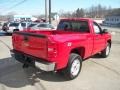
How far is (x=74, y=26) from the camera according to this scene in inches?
317

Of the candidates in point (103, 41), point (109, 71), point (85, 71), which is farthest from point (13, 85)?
point (103, 41)

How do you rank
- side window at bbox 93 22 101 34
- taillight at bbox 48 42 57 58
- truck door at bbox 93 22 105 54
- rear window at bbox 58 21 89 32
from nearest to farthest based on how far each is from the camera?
taillight at bbox 48 42 57 58, rear window at bbox 58 21 89 32, truck door at bbox 93 22 105 54, side window at bbox 93 22 101 34

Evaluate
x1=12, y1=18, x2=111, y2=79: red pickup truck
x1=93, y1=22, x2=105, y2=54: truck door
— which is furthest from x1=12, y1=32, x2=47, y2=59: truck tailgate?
x1=93, y1=22, x2=105, y2=54: truck door

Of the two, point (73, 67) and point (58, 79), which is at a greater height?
point (73, 67)

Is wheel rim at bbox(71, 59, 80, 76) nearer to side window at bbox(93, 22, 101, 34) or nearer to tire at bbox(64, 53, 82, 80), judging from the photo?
tire at bbox(64, 53, 82, 80)

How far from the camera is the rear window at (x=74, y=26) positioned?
7659 mm

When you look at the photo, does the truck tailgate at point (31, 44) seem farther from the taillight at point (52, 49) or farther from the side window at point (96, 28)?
the side window at point (96, 28)

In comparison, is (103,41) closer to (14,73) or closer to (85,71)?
(85,71)

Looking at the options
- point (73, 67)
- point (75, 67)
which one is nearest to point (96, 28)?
point (75, 67)

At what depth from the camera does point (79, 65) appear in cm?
679

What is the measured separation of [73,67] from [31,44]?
1.52 m

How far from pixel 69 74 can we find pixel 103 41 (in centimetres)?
319

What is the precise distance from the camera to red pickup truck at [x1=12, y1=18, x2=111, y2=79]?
18.1 ft

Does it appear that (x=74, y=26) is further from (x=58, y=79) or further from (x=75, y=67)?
(x=58, y=79)
